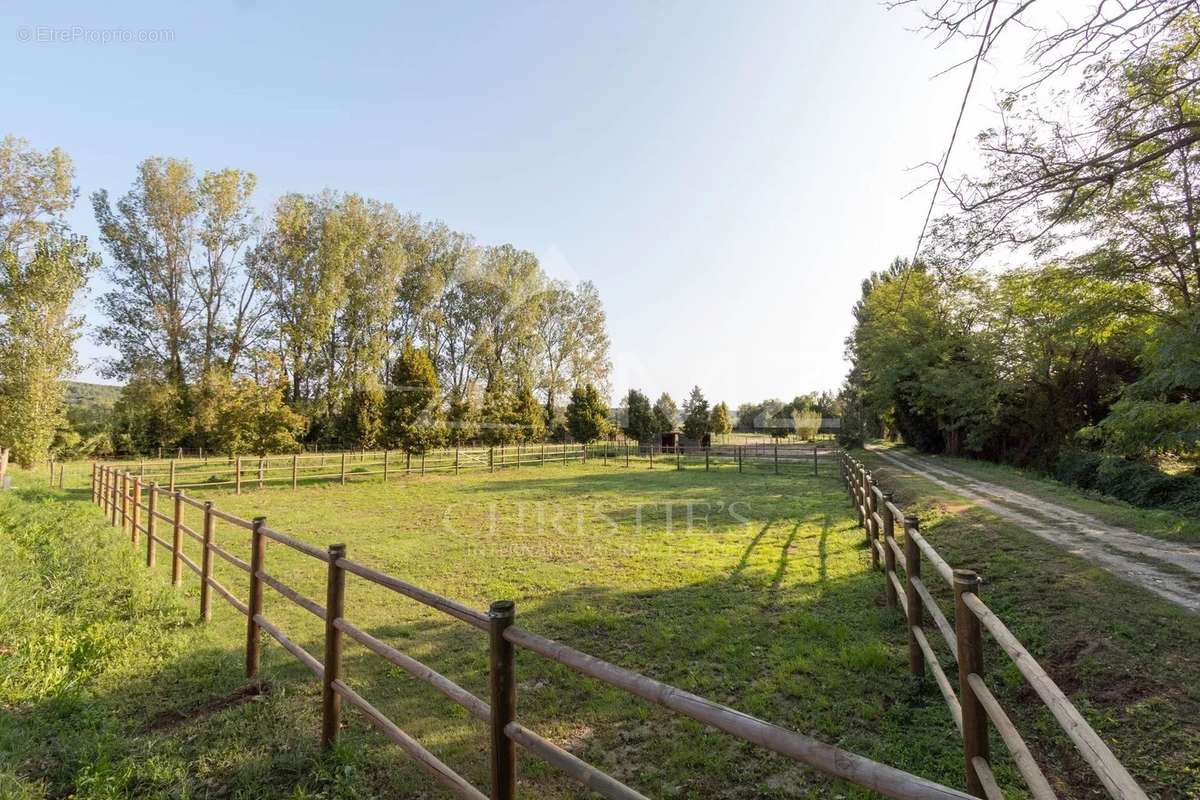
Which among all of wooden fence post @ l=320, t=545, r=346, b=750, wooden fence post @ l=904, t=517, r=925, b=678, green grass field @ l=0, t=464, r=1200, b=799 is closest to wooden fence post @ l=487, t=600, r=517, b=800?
green grass field @ l=0, t=464, r=1200, b=799

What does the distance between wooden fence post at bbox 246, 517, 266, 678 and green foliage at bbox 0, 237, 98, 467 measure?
1794cm

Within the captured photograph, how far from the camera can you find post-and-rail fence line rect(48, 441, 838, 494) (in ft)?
58.3

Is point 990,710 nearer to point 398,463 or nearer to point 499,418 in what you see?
point 398,463

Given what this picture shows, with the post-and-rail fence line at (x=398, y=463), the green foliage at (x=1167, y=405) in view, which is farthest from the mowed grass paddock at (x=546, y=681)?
the post-and-rail fence line at (x=398, y=463)

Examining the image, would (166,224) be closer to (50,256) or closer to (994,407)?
(50,256)

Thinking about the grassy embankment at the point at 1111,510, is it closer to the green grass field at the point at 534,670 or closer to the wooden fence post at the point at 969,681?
the green grass field at the point at 534,670

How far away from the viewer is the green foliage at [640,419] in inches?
1694

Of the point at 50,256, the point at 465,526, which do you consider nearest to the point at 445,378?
the point at 50,256

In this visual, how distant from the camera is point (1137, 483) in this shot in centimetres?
1060

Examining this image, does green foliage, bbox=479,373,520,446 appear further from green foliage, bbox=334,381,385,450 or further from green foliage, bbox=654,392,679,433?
green foliage, bbox=654,392,679,433

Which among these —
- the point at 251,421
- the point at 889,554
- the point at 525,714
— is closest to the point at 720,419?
the point at 251,421

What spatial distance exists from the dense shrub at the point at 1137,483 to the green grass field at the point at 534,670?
4.55m

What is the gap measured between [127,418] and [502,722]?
37.6 meters

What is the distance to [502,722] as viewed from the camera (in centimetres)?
199
